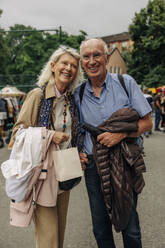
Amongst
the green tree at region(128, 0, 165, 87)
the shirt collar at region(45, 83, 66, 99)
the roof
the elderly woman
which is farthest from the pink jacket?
the roof

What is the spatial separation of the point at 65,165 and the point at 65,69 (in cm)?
77

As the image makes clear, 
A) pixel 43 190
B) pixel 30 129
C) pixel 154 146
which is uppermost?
pixel 30 129

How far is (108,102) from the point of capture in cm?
208

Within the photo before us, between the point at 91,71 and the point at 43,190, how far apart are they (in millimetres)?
1036

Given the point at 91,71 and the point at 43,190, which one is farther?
the point at 91,71

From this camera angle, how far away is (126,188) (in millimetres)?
1946

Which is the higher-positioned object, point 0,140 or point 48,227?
point 48,227

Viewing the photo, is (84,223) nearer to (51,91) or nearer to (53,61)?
(51,91)

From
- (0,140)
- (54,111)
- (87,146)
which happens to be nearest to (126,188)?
(87,146)

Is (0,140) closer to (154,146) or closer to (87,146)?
(154,146)

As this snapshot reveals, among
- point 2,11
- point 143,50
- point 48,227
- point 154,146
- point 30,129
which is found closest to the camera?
point 30,129

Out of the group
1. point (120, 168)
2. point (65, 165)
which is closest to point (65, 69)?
point (65, 165)

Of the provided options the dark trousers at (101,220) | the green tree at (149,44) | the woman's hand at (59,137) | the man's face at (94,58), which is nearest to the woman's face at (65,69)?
the man's face at (94,58)

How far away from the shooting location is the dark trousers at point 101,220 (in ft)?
6.80
